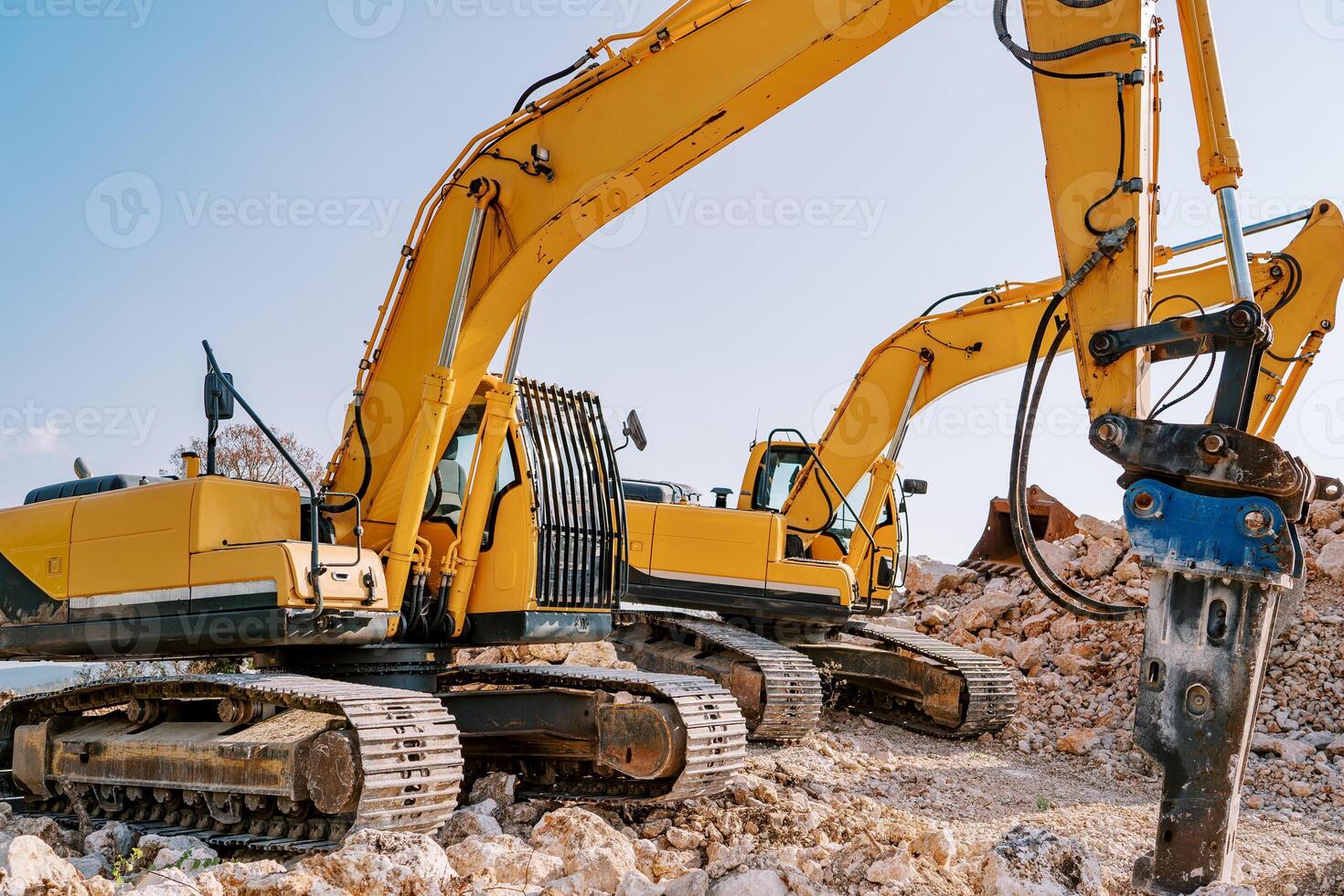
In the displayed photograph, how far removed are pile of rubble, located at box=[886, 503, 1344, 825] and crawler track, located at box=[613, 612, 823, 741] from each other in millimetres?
2221

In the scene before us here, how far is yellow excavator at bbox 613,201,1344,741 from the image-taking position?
9.53 metres

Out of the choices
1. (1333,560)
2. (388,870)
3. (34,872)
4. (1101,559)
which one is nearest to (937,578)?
(1101,559)

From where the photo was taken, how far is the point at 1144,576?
42.0 ft

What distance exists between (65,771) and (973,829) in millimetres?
4685

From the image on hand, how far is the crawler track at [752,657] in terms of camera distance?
8.82 metres

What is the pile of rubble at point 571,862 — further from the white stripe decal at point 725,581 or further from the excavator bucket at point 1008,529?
the excavator bucket at point 1008,529

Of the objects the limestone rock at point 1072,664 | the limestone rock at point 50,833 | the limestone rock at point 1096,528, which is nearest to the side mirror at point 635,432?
the limestone rock at point 50,833

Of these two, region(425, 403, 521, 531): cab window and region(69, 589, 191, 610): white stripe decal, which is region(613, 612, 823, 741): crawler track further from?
region(69, 589, 191, 610): white stripe decal

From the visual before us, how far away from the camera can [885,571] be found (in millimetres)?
11039

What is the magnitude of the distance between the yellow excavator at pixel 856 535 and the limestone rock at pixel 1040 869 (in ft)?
14.2

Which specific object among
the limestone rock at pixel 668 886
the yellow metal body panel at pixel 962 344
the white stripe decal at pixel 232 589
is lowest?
the limestone rock at pixel 668 886

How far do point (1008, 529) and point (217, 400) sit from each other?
13.4 m

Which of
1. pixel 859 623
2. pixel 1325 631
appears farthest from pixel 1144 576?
pixel 859 623

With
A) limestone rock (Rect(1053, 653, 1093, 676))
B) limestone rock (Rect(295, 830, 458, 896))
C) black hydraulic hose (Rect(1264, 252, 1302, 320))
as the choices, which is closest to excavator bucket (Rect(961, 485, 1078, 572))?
limestone rock (Rect(1053, 653, 1093, 676))
